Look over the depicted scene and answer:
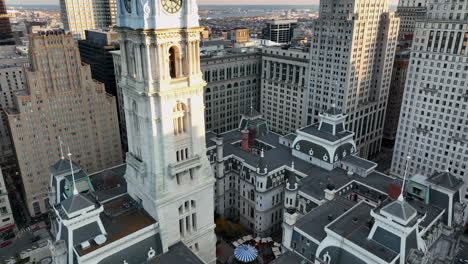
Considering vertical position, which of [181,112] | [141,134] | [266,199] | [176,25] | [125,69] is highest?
[176,25]

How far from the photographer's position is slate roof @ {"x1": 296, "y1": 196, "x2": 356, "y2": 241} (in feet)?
264

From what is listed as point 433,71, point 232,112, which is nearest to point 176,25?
point 433,71

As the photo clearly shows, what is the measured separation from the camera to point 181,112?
70312mm

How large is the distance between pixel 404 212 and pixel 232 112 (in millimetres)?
124133

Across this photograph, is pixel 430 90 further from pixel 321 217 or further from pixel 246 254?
pixel 246 254

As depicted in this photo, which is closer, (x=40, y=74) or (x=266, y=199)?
(x=266, y=199)

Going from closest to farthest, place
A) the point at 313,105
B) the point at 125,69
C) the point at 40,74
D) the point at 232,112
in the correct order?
the point at 125,69, the point at 40,74, the point at 313,105, the point at 232,112

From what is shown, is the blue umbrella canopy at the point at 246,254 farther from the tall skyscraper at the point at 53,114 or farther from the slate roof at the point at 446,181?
the tall skyscraper at the point at 53,114

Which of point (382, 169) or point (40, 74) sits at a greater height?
point (40, 74)

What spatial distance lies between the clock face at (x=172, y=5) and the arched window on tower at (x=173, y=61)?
6688 millimetres

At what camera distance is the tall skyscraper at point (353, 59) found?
138375 millimetres

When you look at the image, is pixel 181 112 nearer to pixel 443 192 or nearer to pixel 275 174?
pixel 275 174

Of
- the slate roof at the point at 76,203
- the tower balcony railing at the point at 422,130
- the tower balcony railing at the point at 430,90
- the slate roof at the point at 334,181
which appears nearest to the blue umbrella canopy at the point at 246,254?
Answer: the slate roof at the point at 334,181

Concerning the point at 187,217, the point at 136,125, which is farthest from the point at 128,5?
the point at 187,217
